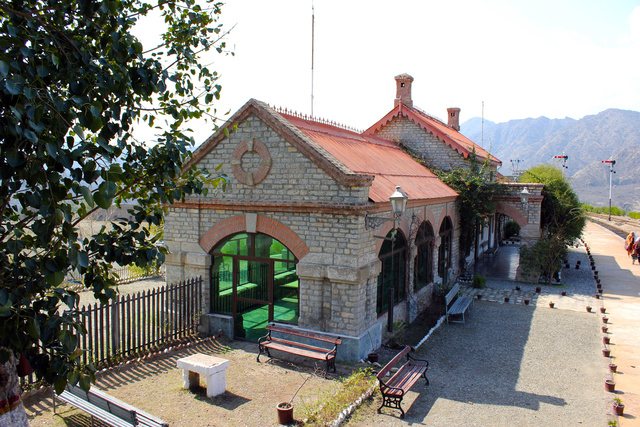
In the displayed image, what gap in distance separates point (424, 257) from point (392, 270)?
282 centimetres

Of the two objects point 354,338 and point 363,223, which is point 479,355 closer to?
point 354,338

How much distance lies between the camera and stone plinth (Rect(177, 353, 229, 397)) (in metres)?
7.96

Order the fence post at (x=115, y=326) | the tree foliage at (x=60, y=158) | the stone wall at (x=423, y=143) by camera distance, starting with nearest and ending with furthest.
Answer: the tree foliage at (x=60, y=158) → the fence post at (x=115, y=326) → the stone wall at (x=423, y=143)

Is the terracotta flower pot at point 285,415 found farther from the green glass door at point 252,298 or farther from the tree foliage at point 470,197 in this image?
the tree foliage at point 470,197

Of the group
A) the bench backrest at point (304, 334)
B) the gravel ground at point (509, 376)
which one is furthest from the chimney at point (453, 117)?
the bench backrest at point (304, 334)

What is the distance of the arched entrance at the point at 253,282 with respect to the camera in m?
10.7

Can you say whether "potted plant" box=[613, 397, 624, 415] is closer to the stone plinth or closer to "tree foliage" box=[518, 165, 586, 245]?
the stone plinth

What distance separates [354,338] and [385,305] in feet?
6.97

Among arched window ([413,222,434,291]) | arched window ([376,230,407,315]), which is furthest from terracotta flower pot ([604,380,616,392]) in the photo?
arched window ([413,222,434,291])

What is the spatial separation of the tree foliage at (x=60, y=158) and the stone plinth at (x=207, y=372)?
12.8ft

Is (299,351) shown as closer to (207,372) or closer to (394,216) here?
(207,372)

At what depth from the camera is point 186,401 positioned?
790cm

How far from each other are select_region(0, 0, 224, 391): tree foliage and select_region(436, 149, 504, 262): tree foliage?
1426cm

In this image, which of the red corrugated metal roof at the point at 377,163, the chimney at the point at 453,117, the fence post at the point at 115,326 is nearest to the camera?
the fence post at the point at 115,326
